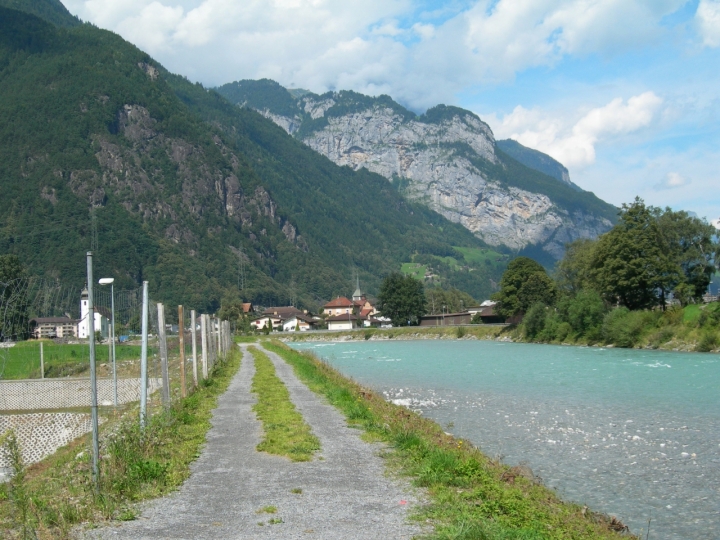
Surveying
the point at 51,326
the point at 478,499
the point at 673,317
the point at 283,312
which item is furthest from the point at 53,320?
the point at 283,312

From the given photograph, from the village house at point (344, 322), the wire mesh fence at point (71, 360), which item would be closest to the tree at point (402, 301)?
the village house at point (344, 322)

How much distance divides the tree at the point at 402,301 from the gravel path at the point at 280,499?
123 meters

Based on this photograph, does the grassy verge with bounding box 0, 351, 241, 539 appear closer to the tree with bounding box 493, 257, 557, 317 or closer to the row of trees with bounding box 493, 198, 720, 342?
the row of trees with bounding box 493, 198, 720, 342

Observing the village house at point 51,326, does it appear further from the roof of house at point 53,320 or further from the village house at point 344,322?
the village house at point 344,322

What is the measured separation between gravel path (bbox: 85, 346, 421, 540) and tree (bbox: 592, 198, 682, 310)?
194 ft

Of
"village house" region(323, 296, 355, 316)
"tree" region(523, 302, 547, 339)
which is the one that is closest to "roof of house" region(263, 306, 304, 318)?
"village house" region(323, 296, 355, 316)

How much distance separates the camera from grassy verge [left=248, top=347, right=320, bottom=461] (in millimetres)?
11547

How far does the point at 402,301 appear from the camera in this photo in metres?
135

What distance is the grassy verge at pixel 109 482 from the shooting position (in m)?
7.45

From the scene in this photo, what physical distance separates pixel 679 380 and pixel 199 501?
86.7 feet

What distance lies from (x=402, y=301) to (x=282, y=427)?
400 feet

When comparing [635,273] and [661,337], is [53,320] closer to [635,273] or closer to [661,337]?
[661,337]

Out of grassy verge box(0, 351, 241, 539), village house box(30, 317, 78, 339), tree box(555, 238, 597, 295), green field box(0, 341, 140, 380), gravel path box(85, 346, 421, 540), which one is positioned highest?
tree box(555, 238, 597, 295)

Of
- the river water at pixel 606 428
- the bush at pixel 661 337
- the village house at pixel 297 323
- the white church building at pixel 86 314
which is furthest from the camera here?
the village house at pixel 297 323
